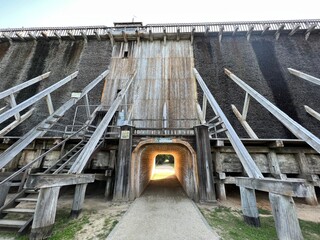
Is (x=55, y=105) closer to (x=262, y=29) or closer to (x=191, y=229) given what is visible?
(x=191, y=229)

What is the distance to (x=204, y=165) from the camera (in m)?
5.97

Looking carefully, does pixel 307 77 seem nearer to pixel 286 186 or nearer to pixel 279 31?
pixel 279 31

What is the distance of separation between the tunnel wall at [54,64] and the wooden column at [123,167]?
5.15 metres

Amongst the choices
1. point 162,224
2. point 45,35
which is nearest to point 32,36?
point 45,35

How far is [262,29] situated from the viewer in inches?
480

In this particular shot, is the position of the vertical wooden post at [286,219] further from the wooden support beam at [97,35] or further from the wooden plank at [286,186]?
the wooden support beam at [97,35]

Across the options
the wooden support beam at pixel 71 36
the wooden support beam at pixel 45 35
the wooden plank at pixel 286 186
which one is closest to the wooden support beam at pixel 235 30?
the wooden plank at pixel 286 186

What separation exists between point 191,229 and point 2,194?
515 cm

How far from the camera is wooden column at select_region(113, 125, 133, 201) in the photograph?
5832 mm

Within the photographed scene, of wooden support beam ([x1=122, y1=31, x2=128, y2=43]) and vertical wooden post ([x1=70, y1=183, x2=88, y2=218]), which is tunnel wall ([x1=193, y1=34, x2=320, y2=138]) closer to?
wooden support beam ([x1=122, y1=31, x2=128, y2=43])

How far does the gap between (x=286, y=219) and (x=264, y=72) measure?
11.2m

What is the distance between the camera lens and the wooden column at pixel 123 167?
5832 mm

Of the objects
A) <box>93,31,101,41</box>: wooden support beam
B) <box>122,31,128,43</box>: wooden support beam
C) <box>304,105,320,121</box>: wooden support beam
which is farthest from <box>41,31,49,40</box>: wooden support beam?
<box>304,105,320,121</box>: wooden support beam

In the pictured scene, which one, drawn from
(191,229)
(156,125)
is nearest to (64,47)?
(156,125)
